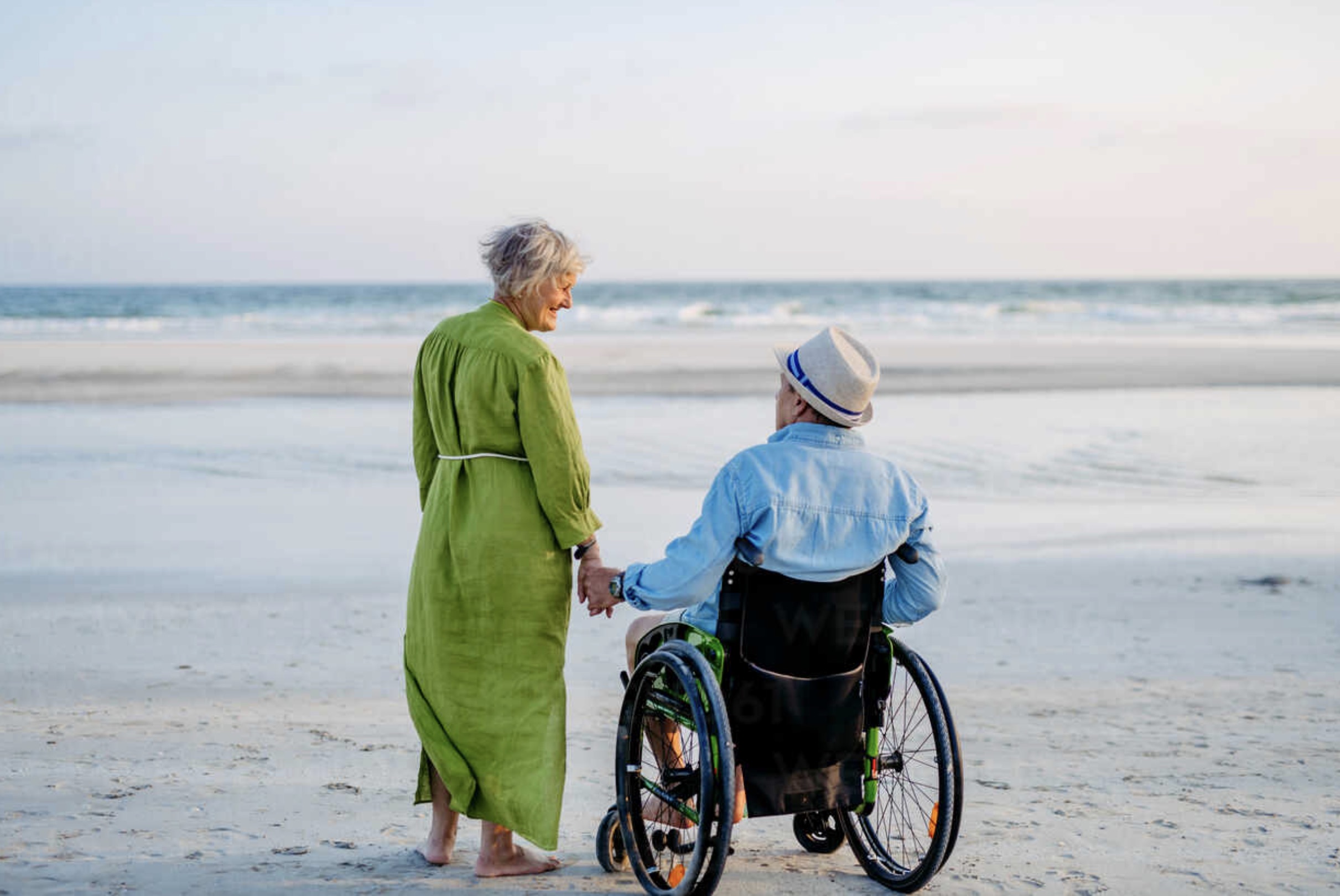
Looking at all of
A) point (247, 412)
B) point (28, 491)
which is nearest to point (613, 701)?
point (28, 491)

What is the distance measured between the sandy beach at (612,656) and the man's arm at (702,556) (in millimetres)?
862

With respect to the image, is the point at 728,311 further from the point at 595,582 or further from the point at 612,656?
the point at 595,582

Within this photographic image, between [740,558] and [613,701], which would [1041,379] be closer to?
[613,701]

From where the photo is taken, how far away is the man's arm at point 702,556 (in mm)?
2781

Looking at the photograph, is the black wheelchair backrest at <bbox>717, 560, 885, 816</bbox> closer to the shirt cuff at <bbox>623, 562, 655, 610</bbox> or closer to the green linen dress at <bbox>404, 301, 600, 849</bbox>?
the shirt cuff at <bbox>623, 562, 655, 610</bbox>

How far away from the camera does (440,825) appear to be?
3.34 m

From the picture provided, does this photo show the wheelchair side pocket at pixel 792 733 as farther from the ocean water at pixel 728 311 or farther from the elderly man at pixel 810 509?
the ocean water at pixel 728 311

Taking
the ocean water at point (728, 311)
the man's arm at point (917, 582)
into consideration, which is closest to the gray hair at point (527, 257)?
the man's arm at point (917, 582)

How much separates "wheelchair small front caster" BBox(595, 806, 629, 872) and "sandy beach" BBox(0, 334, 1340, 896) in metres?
0.07

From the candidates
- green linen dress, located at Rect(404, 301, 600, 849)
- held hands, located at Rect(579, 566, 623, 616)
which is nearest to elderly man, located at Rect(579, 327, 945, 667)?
held hands, located at Rect(579, 566, 623, 616)

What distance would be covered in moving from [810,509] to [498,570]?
794 millimetres

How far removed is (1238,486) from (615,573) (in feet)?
24.6

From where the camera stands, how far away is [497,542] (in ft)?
10.3

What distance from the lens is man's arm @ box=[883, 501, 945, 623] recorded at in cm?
296
